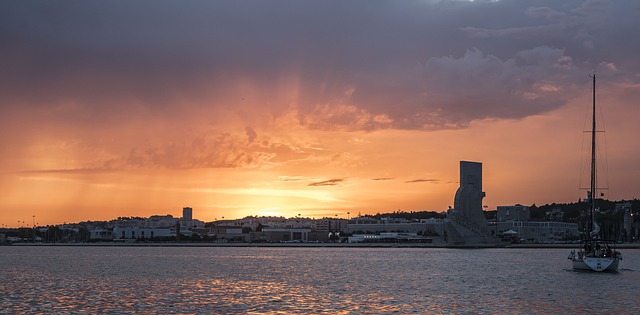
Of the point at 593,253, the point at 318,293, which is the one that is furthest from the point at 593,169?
the point at 318,293

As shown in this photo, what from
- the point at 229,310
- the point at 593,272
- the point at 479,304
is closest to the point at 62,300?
the point at 229,310

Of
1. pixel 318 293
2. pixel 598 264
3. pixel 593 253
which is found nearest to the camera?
pixel 318 293

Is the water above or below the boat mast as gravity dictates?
below

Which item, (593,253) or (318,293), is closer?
(318,293)

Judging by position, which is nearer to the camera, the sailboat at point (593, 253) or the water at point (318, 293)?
the water at point (318, 293)

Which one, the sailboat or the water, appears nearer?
the water

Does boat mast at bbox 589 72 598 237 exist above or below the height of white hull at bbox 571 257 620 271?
above

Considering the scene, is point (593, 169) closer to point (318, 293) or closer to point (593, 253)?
point (593, 253)

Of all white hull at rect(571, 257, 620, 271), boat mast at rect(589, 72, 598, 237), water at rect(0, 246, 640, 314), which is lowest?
water at rect(0, 246, 640, 314)

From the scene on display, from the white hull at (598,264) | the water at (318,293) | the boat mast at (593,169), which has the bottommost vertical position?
the water at (318,293)

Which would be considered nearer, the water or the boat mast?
the water

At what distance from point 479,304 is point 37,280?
43.3m

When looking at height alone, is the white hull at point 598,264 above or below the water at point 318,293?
above

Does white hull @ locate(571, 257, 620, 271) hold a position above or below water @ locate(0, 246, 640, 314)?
above
